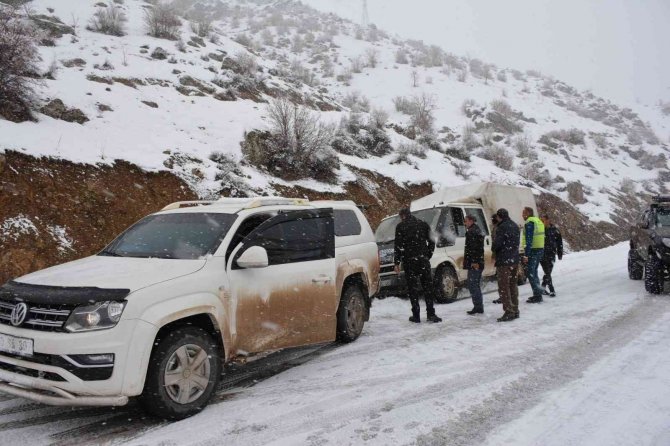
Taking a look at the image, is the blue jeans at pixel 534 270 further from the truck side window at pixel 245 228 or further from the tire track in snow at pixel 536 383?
the truck side window at pixel 245 228

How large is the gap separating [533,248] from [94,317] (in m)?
8.18

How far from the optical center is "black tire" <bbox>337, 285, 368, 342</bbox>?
602 cm

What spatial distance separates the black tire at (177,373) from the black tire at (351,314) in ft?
7.62

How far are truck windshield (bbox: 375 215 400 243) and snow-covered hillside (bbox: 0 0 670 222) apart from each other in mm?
4017

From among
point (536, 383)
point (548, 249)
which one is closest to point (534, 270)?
point (548, 249)

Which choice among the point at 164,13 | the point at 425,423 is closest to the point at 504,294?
the point at 425,423

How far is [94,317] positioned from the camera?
10.9 feet

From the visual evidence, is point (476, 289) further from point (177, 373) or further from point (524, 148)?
point (524, 148)

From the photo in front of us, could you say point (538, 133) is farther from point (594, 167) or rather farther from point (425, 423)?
point (425, 423)

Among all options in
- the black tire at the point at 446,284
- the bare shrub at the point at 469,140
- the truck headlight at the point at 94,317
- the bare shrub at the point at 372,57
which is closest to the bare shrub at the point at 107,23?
the black tire at the point at 446,284

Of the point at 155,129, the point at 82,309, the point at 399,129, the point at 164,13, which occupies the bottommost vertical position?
the point at 82,309

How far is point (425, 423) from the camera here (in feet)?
11.6

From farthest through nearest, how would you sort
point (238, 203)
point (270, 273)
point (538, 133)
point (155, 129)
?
point (538, 133) < point (155, 129) < point (238, 203) < point (270, 273)

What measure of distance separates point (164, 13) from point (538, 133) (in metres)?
25.7
